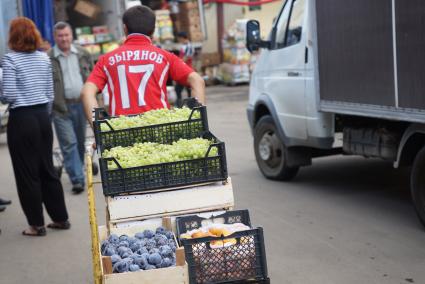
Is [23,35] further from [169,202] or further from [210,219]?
[210,219]

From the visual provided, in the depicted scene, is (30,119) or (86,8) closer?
(30,119)

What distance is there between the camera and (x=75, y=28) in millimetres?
19438

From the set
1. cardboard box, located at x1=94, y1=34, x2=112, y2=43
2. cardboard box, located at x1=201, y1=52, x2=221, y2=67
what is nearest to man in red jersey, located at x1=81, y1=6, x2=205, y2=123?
cardboard box, located at x1=94, y1=34, x2=112, y2=43

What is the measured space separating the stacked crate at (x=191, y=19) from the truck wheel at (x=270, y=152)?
12.2 metres

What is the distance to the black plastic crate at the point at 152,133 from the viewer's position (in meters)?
5.16

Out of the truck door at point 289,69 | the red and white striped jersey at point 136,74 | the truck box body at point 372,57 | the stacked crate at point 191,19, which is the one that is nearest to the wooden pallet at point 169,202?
the red and white striped jersey at point 136,74

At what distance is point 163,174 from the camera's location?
479 cm

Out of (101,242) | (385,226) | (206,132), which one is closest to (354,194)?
(385,226)

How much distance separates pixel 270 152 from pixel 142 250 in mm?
5976

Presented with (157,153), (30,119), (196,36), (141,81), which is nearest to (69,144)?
(30,119)

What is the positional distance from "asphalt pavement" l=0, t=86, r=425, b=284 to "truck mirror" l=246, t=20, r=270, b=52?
1.70 meters

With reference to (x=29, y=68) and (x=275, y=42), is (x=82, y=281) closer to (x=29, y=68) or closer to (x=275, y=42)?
(x=29, y=68)

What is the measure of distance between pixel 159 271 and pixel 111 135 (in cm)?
129

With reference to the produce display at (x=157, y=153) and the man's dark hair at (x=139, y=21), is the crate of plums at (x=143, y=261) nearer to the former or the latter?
the produce display at (x=157, y=153)
